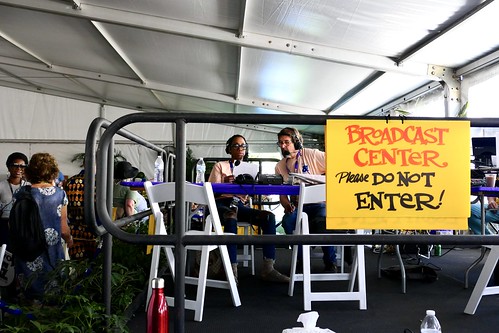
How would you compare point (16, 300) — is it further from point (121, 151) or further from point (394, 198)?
point (121, 151)

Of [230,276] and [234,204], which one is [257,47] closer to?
[234,204]

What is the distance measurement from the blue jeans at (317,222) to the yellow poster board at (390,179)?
1593 mm

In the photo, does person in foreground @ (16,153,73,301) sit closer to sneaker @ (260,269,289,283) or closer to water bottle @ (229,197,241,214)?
water bottle @ (229,197,241,214)

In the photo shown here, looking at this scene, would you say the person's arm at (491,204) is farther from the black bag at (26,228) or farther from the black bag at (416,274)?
the black bag at (26,228)

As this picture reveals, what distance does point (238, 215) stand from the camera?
312cm

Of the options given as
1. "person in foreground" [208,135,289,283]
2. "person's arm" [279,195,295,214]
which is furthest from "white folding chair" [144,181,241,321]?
"person's arm" [279,195,295,214]

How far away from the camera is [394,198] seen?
121cm

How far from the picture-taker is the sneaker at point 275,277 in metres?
2.79

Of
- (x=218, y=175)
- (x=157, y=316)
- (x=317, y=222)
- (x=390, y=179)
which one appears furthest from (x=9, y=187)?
(x=390, y=179)

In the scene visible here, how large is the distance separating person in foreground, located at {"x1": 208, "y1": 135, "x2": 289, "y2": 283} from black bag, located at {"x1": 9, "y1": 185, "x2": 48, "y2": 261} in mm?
1163

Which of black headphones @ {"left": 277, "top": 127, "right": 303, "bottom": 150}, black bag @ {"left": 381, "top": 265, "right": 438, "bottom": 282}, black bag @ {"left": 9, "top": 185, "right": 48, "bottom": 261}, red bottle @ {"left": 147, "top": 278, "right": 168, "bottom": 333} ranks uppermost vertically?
black headphones @ {"left": 277, "top": 127, "right": 303, "bottom": 150}

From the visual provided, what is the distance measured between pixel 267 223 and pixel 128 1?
11.1 feet

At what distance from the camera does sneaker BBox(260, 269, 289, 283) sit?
110 inches

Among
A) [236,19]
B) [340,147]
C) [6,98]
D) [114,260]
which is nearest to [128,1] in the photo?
[236,19]
